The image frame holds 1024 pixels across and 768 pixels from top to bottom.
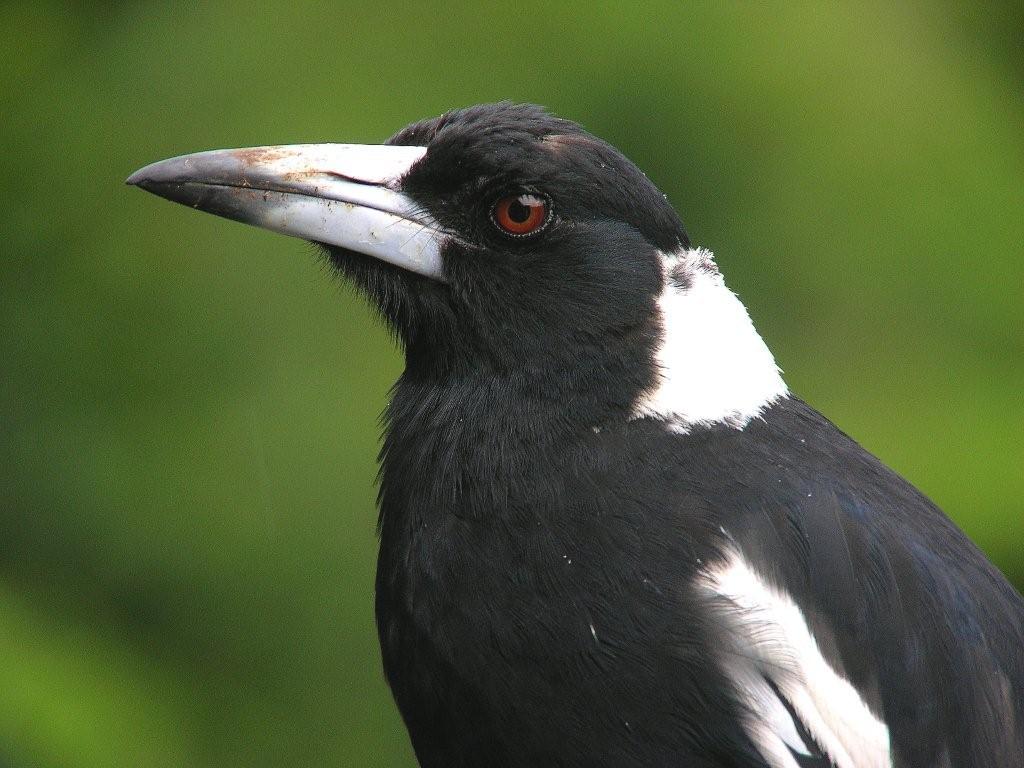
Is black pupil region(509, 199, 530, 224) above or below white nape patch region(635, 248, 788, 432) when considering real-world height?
above

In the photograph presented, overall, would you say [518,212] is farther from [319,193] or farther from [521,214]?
[319,193]

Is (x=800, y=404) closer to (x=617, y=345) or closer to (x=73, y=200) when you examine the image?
(x=617, y=345)

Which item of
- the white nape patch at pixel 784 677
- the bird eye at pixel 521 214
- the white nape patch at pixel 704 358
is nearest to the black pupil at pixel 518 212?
the bird eye at pixel 521 214

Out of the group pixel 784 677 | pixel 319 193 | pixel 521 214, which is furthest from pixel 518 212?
pixel 784 677

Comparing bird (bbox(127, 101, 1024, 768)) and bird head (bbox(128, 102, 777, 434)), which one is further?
bird head (bbox(128, 102, 777, 434))

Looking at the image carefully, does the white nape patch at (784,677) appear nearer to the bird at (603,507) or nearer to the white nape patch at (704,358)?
the bird at (603,507)

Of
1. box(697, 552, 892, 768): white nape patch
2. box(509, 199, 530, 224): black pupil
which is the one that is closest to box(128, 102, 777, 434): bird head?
box(509, 199, 530, 224): black pupil

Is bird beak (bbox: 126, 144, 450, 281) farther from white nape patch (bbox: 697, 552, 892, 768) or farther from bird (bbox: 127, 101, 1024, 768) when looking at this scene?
white nape patch (bbox: 697, 552, 892, 768)
